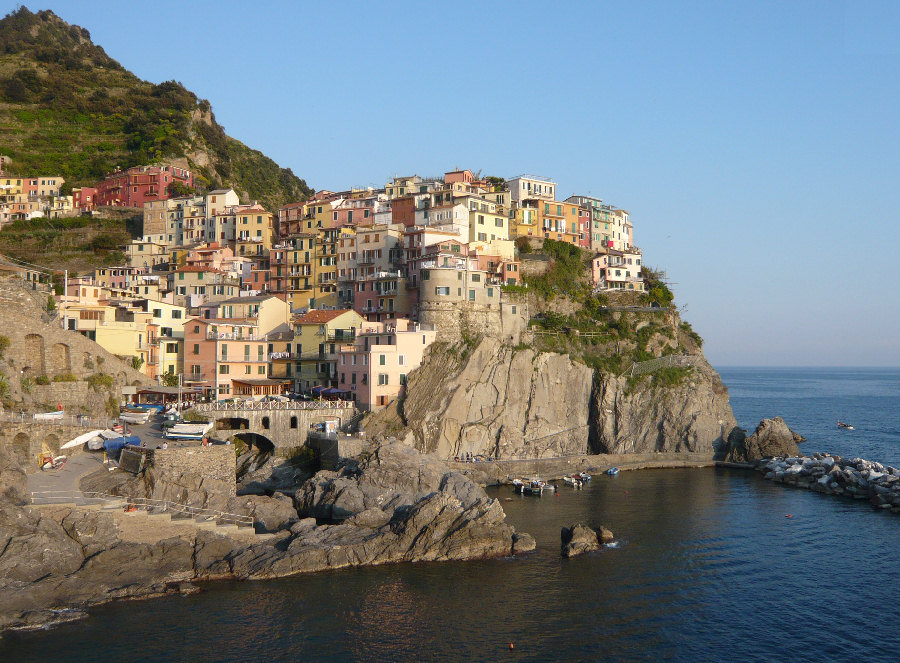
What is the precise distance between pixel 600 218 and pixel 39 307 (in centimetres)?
6288

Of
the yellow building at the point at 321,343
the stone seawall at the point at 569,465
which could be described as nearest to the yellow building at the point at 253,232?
the yellow building at the point at 321,343

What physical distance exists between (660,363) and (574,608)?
44.8 metres

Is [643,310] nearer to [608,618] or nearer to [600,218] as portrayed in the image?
[600,218]

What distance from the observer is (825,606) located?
3675cm

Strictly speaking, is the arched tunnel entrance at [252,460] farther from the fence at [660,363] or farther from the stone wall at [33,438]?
the fence at [660,363]

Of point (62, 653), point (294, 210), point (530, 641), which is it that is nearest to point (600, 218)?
point (294, 210)

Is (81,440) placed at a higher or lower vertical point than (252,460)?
higher

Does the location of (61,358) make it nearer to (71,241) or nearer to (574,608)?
(574,608)

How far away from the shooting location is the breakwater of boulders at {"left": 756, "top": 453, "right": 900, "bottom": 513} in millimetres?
58094

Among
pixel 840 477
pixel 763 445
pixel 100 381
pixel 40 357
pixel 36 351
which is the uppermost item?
pixel 36 351

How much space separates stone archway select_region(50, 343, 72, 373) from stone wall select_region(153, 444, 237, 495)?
15592 millimetres

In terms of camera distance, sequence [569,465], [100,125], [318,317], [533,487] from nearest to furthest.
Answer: [533,487] → [569,465] → [318,317] → [100,125]

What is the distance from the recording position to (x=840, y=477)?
205 feet

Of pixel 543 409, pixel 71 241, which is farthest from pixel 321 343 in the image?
pixel 71 241
